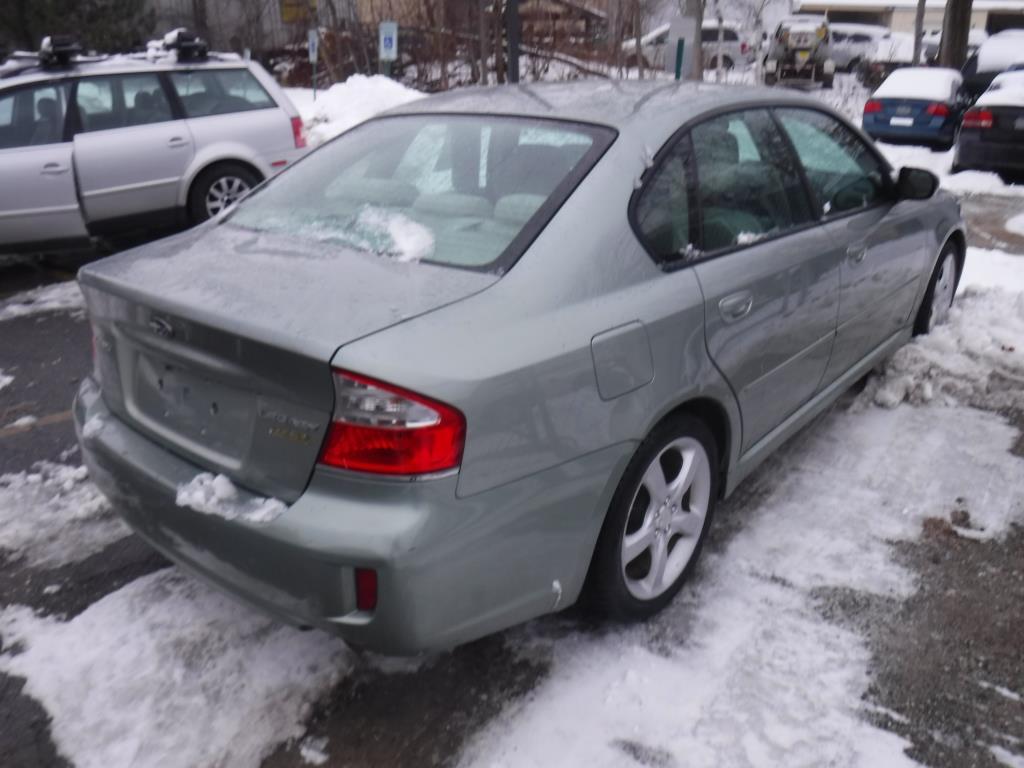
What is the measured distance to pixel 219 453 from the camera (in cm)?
240

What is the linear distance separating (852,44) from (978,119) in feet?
74.4

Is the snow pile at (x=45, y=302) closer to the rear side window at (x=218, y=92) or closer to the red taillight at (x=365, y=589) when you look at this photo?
the rear side window at (x=218, y=92)

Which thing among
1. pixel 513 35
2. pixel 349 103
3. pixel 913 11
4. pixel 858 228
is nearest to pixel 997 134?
pixel 513 35

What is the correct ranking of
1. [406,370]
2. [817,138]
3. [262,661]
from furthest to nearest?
[817,138] → [262,661] → [406,370]

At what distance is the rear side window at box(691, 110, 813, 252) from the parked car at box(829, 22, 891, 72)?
2974 centimetres

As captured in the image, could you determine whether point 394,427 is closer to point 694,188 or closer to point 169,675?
point 169,675

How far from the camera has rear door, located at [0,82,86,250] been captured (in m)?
6.82

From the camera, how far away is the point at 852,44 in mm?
31500

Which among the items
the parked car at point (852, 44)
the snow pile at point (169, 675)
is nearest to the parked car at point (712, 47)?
the parked car at point (852, 44)

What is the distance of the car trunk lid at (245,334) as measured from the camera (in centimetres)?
219

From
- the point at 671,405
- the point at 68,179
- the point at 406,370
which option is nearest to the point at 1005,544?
the point at 671,405

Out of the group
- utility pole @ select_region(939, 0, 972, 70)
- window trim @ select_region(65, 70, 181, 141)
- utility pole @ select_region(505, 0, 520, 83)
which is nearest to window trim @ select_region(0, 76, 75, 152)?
window trim @ select_region(65, 70, 181, 141)

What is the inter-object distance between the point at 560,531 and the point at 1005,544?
2037 millimetres

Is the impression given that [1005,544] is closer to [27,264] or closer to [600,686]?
[600,686]
